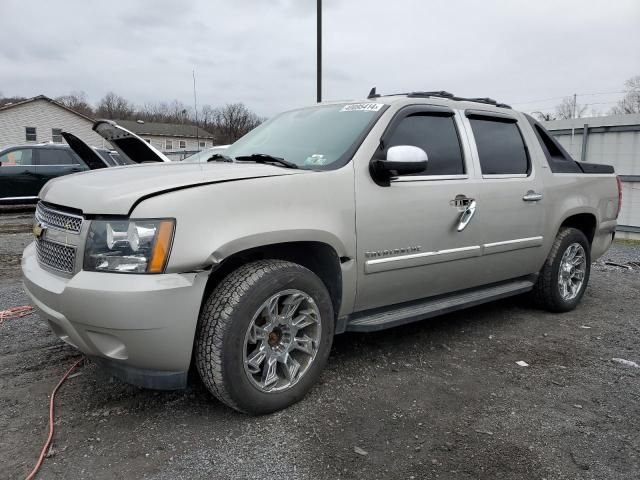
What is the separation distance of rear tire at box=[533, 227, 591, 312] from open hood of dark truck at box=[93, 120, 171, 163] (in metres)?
3.43

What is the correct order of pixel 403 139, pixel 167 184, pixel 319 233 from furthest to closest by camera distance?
pixel 403 139
pixel 319 233
pixel 167 184

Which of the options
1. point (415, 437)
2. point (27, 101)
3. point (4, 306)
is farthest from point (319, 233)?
point (27, 101)

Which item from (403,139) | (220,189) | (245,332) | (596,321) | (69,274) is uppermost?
(403,139)

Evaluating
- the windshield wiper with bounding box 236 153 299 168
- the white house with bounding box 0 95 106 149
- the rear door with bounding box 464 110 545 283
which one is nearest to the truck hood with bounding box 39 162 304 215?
the windshield wiper with bounding box 236 153 299 168

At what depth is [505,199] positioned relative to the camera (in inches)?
153

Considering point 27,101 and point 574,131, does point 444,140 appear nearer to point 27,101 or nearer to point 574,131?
point 574,131

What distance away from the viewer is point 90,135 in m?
38.8

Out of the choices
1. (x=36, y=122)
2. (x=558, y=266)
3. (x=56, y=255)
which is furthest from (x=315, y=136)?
(x=36, y=122)

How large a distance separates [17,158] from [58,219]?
1195cm

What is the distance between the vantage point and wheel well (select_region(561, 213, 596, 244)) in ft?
15.8

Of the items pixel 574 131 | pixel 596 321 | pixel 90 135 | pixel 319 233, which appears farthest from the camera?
pixel 90 135

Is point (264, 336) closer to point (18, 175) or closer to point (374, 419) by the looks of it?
point (374, 419)

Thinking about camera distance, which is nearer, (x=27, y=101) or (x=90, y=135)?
(x=27, y=101)

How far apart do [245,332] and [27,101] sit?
3959 cm
